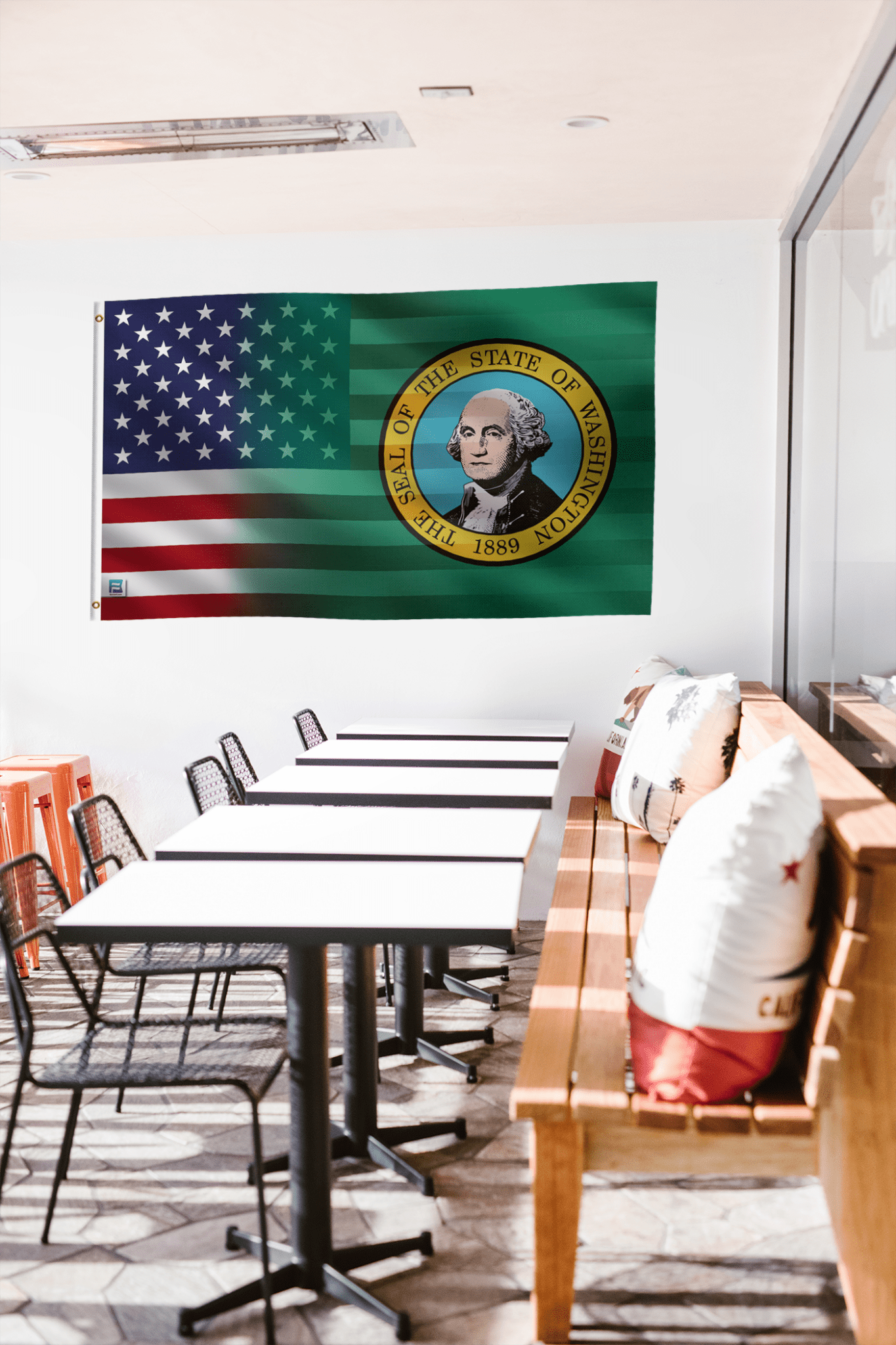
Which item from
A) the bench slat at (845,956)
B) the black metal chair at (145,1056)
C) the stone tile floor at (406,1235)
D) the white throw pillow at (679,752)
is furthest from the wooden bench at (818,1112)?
the white throw pillow at (679,752)

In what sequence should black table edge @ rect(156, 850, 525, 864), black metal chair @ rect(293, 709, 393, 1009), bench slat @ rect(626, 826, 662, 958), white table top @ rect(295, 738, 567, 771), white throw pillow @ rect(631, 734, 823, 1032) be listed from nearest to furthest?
white throw pillow @ rect(631, 734, 823, 1032) < black table edge @ rect(156, 850, 525, 864) < bench slat @ rect(626, 826, 662, 958) < white table top @ rect(295, 738, 567, 771) < black metal chair @ rect(293, 709, 393, 1009)

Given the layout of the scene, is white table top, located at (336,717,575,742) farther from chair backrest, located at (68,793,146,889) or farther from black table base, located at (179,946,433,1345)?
black table base, located at (179,946,433,1345)

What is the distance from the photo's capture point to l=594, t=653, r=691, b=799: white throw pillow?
477 cm

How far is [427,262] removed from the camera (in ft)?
16.9

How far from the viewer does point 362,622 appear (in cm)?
531

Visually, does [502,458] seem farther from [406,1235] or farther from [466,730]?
[406,1235]

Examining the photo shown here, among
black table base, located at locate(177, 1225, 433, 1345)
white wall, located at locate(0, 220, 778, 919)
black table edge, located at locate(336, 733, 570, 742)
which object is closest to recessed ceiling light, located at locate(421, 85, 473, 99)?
white wall, located at locate(0, 220, 778, 919)

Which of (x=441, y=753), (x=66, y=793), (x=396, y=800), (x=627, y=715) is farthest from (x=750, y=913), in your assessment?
(x=66, y=793)

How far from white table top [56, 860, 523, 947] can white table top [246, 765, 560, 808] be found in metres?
0.73

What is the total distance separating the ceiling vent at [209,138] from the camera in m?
3.89

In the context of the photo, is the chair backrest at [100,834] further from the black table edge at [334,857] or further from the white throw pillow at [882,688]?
the white throw pillow at [882,688]

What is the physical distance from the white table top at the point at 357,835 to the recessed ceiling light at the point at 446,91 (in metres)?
2.26

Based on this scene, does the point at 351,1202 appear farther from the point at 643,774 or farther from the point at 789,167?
the point at 789,167

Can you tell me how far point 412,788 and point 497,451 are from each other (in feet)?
7.07
